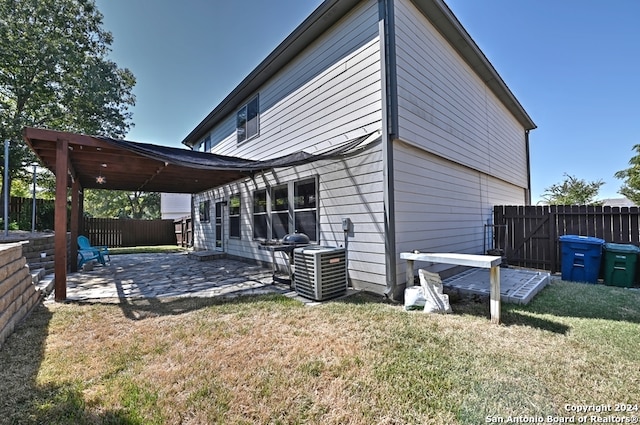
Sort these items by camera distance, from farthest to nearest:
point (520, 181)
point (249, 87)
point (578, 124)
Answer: point (578, 124)
point (520, 181)
point (249, 87)

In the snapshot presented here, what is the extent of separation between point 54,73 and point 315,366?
55.6ft

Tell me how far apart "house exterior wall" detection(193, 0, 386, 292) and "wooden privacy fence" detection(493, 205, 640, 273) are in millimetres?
5546

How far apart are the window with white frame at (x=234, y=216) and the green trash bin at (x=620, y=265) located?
887 centimetres

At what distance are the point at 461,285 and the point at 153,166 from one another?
7150mm

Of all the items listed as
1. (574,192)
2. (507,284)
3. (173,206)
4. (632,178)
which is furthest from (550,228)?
(173,206)

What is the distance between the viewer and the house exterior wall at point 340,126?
4.76 m

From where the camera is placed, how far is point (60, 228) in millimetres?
4371

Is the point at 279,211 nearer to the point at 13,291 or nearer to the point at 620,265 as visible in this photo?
the point at 13,291

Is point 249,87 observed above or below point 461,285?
above

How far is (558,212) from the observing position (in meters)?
7.27

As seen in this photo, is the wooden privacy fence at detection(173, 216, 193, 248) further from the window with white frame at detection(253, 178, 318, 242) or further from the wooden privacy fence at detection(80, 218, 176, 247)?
the window with white frame at detection(253, 178, 318, 242)

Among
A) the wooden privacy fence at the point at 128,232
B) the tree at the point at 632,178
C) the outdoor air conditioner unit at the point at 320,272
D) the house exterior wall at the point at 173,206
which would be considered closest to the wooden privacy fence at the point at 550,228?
the outdoor air conditioner unit at the point at 320,272

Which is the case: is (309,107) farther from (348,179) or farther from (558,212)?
(558,212)

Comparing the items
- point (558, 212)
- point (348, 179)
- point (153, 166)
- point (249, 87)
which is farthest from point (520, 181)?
point (153, 166)
